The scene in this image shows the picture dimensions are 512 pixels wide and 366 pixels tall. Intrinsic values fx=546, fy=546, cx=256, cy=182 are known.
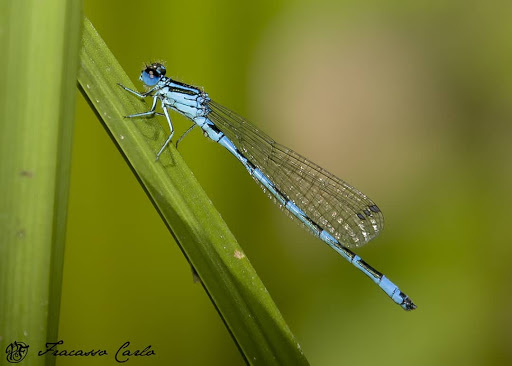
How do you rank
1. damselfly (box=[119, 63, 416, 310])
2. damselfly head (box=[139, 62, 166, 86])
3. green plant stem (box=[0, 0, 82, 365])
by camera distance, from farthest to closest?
damselfly (box=[119, 63, 416, 310]), damselfly head (box=[139, 62, 166, 86]), green plant stem (box=[0, 0, 82, 365])

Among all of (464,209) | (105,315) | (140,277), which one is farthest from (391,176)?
(105,315)

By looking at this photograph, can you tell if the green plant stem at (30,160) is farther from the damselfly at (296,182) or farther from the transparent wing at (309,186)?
the transparent wing at (309,186)

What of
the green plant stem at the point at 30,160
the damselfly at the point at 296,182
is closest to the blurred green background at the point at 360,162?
the damselfly at the point at 296,182

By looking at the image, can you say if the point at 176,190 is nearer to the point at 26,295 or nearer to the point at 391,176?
the point at 26,295

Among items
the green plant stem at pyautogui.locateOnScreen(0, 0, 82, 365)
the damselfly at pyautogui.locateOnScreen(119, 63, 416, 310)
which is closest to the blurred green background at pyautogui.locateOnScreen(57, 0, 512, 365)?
the damselfly at pyautogui.locateOnScreen(119, 63, 416, 310)

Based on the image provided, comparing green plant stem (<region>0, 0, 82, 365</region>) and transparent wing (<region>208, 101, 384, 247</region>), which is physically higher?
transparent wing (<region>208, 101, 384, 247</region>)

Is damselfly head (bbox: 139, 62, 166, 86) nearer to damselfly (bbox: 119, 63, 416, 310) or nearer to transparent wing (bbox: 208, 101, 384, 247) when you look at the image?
damselfly (bbox: 119, 63, 416, 310)
